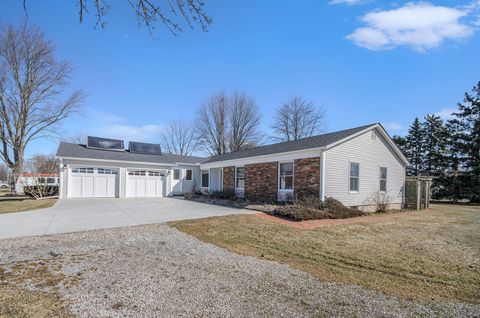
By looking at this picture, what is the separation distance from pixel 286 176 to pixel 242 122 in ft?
71.6

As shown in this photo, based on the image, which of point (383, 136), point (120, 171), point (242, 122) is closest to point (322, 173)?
point (383, 136)

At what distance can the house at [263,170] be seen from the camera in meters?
14.2

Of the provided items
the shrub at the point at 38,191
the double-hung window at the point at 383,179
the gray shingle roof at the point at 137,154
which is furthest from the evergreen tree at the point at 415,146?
the shrub at the point at 38,191

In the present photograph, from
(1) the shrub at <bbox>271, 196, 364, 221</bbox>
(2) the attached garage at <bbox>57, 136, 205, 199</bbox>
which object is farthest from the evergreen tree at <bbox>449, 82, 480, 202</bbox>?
(2) the attached garage at <bbox>57, 136, 205, 199</bbox>

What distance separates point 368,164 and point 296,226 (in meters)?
8.07

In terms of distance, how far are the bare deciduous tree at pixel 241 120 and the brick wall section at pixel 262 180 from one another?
60.9 ft

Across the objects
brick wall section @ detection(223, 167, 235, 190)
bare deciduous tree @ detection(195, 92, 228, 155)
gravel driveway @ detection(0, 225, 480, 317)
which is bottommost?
gravel driveway @ detection(0, 225, 480, 317)

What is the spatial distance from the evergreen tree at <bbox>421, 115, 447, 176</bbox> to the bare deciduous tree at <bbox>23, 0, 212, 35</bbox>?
1270 inches

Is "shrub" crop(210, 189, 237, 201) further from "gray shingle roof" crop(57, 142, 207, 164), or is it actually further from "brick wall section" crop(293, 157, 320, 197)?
"gray shingle roof" crop(57, 142, 207, 164)

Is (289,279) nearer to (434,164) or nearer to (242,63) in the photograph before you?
(242,63)

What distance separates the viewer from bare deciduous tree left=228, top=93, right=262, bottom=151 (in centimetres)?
3650

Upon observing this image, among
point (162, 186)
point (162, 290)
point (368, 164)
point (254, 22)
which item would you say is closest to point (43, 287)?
point (162, 290)

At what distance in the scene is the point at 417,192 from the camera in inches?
713

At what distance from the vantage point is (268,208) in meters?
13.1
